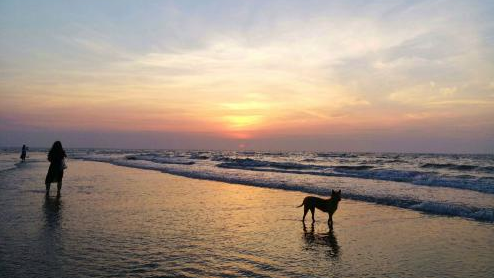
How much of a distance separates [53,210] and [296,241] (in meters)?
7.14

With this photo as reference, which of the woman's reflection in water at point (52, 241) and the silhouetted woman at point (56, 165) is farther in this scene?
the silhouetted woman at point (56, 165)

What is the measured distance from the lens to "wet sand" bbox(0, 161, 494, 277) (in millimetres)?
6012

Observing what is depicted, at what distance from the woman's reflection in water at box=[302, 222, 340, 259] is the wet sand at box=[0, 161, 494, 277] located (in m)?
0.03

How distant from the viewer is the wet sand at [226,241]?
19.7ft

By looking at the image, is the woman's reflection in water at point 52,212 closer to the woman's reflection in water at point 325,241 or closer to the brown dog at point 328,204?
the woman's reflection in water at point 325,241

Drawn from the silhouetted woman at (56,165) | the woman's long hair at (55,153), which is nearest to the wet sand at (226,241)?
the silhouetted woman at (56,165)

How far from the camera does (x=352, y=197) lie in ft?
49.9

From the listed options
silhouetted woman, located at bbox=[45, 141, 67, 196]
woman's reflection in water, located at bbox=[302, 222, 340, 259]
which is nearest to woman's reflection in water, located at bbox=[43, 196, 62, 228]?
silhouetted woman, located at bbox=[45, 141, 67, 196]

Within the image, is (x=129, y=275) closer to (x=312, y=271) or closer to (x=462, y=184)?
(x=312, y=271)

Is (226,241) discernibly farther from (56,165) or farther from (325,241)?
(56,165)

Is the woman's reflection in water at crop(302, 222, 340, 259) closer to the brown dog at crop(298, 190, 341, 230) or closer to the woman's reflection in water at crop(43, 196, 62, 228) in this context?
the brown dog at crop(298, 190, 341, 230)

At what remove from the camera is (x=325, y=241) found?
805 cm

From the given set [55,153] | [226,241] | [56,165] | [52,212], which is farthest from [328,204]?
[55,153]

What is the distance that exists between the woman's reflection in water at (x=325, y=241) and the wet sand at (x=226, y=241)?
1.0 inches
